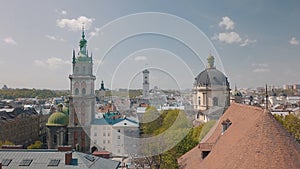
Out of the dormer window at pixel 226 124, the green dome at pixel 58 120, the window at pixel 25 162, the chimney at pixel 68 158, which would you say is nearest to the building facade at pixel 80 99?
the green dome at pixel 58 120

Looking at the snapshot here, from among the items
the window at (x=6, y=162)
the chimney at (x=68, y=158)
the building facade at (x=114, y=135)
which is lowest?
the building facade at (x=114, y=135)

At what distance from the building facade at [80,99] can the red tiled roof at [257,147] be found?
38.0 metres

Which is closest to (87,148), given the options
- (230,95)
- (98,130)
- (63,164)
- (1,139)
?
(98,130)

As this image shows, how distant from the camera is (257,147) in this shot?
16141 mm

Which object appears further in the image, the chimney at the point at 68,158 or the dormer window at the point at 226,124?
the chimney at the point at 68,158

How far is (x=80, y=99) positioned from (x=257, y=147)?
42172mm

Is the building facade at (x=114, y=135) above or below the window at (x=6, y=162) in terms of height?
below

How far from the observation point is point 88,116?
5575cm

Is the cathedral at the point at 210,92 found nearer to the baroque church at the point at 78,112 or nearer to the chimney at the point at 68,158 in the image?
the baroque church at the point at 78,112

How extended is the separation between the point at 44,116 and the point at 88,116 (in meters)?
32.8

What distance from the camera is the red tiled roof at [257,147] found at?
1555cm

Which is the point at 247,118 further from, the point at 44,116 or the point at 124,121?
the point at 44,116

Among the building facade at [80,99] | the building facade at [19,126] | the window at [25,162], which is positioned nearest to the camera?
the window at [25,162]

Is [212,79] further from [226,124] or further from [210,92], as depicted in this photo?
[226,124]
